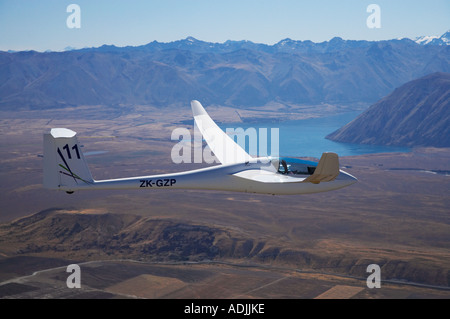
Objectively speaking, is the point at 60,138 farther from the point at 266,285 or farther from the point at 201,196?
the point at 201,196

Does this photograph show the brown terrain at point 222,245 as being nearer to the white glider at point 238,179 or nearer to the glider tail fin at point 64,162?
the white glider at point 238,179

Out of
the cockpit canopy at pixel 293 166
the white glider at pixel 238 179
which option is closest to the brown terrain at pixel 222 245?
the white glider at pixel 238 179

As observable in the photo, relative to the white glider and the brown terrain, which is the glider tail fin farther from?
the brown terrain

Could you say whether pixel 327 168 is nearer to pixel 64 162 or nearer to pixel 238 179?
pixel 238 179

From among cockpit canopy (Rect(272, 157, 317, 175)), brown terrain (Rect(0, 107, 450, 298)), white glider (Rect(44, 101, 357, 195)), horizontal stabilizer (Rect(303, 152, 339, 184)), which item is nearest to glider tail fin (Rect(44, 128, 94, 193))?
white glider (Rect(44, 101, 357, 195))

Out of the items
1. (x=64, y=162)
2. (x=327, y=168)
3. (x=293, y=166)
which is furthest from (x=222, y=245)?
(x=64, y=162)
